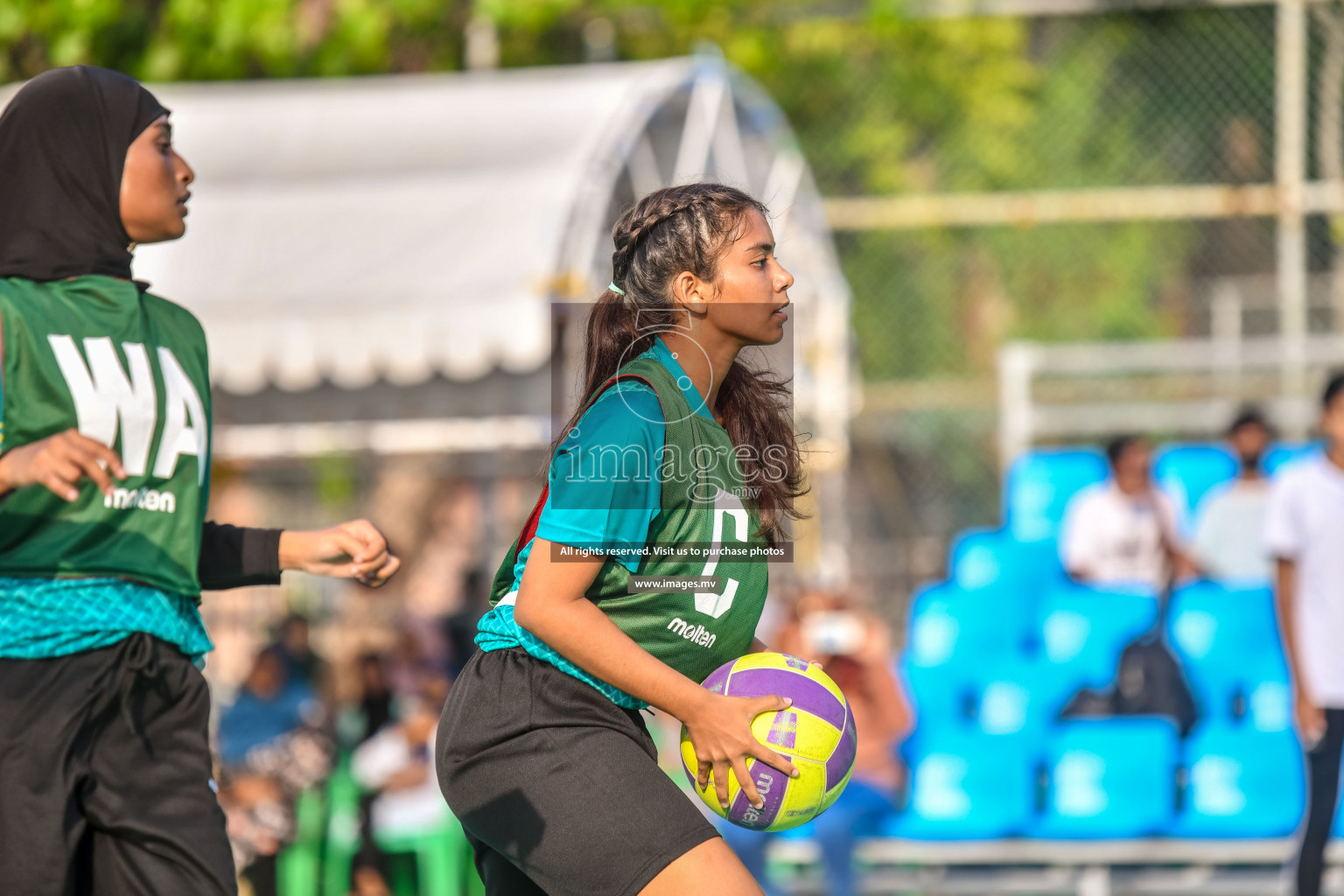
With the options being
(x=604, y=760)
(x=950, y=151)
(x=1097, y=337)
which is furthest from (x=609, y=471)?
(x=1097, y=337)

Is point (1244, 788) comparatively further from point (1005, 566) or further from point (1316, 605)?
point (1005, 566)

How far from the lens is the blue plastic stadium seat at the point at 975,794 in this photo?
7.55 metres

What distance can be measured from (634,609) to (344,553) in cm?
81

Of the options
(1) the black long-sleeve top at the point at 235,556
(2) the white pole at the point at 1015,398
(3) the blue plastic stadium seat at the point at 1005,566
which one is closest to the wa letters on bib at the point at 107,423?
(1) the black long-sleeve top at the point at 235,556

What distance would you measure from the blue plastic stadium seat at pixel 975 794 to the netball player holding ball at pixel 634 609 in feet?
15.4

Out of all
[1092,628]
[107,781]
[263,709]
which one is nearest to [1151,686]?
[1092,628]

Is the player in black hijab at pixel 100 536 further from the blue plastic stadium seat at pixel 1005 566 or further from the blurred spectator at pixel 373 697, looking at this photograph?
the blue plastic stadium seat at pixel 1005 566

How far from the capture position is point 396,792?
7.73m

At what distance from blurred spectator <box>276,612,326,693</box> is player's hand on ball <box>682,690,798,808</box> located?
21.8 feet

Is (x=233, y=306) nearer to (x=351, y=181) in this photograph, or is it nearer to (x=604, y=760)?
(x=351, y=181)

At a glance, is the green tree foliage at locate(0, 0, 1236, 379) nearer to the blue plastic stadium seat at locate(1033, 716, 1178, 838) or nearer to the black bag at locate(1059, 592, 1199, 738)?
the black bag at locate(1059, 592, 1199, 738)

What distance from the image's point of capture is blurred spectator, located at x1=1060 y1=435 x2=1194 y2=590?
843 centimetres

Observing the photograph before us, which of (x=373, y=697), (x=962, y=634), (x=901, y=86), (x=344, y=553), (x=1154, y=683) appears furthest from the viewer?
(x=901, y=86)

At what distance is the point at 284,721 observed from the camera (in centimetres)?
869
